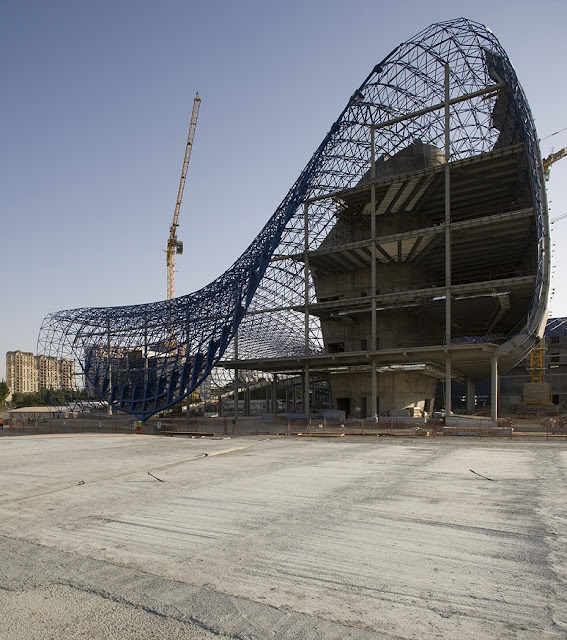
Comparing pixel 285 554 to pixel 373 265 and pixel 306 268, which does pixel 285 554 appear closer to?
pixel 373 265

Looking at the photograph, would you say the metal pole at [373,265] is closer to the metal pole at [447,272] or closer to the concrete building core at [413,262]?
the concrete building core at [413,262]

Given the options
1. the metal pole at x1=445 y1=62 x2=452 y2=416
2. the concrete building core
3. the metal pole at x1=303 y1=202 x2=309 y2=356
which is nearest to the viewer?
the metal pole at x1=445 y1=62 x2=452 y2=416

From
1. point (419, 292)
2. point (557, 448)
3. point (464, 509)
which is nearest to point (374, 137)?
point (419, 292)

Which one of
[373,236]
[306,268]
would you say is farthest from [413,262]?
[306,268]

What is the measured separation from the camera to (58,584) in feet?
22.1

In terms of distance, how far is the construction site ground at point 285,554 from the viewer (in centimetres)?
559

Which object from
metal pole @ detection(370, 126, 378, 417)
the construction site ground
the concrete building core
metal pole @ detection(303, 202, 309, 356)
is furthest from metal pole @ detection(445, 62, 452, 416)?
the construction site ground

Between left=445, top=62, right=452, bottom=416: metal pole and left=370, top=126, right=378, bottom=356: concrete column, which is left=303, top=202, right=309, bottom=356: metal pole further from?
left=445, top=62, right=452, bottom=416: metal pole

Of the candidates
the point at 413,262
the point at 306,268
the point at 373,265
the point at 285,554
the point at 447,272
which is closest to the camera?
the point at 285,554

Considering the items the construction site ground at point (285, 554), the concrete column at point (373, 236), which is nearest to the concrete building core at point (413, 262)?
the concrete column at point (373, 236)

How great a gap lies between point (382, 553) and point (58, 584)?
15.2ft

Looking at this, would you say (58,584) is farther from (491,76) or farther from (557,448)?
(491,76)

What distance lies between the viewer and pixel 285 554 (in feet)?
25.9

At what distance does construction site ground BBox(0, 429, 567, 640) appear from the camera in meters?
5.59
